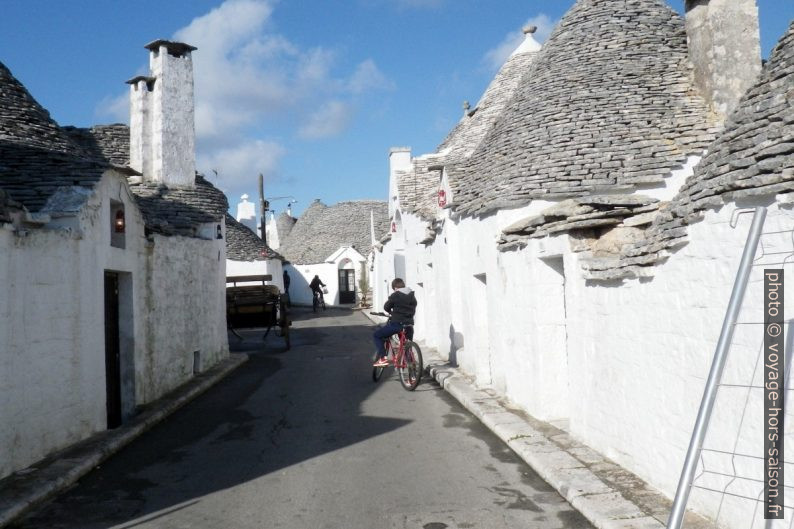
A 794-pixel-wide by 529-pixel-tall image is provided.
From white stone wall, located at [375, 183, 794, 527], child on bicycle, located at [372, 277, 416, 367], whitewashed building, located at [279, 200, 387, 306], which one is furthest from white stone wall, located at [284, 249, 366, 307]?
white stone wall, located at [375, 183, 794, 527]

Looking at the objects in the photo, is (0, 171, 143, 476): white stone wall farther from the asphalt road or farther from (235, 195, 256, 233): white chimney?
(235, 195, 256, 233): white chimney

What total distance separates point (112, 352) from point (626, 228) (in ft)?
24.1

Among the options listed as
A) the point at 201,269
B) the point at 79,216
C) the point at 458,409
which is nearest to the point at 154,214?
the point at 201,269

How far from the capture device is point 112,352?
10.8 meters

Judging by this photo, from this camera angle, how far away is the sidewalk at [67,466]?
6402 mm

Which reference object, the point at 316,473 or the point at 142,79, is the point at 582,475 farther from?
the point at 142,79

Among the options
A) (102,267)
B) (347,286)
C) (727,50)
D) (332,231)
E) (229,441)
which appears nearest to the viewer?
(229,441)

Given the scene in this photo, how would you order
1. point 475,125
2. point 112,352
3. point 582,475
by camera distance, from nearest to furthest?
point 582,475 → point 112,352 → point 475,125

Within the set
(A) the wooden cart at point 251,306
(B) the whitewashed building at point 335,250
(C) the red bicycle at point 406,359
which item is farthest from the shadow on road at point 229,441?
(B) the whitewashed building at point 335,250

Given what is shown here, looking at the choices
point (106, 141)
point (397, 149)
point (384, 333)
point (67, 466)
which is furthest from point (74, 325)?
point (397, 149)

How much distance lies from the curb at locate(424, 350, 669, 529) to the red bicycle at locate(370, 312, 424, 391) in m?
1.44

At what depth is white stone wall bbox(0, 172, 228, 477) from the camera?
739cm

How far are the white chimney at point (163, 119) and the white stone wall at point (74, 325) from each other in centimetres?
467

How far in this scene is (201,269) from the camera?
52.7 ft
